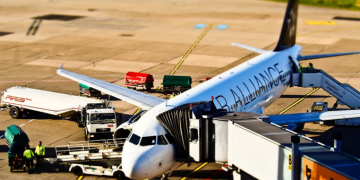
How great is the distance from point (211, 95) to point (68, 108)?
15.5 metres

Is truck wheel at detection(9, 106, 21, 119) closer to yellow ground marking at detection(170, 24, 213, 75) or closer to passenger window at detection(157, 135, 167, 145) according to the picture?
yellow ground marking at detection(170, 24, 213, 75)

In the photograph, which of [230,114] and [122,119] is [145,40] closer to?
[122,119]

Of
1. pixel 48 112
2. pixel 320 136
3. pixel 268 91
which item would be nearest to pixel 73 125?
pixel 48 112

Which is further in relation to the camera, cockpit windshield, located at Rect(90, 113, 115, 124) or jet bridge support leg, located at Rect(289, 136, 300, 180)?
cockpit windshield, located at Rect(90, 113, 115, 124)

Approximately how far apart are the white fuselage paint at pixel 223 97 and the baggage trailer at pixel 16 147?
9.68 meters

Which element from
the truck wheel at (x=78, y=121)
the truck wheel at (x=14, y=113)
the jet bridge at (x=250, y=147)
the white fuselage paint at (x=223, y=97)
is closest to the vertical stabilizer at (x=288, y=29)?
the white fuselage paint at (x=223, y=97)

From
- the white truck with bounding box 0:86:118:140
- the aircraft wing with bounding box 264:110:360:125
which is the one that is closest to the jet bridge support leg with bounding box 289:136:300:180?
the aircraft wing with bounding box 264:110:360:125

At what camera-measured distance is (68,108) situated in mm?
46625

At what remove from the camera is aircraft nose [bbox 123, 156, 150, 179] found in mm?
29109

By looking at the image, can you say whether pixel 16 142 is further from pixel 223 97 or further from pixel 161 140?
pixel 223 97

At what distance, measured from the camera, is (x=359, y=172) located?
2281 cm

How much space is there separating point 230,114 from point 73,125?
19.3 meters

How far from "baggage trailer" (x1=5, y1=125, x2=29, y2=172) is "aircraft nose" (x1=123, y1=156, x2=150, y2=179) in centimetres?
1081

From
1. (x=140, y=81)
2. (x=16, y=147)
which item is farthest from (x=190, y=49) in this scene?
(x=16, y=147)
